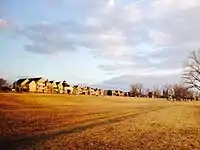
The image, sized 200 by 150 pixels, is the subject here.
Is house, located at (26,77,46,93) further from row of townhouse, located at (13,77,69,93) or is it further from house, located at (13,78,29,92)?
house, located at (13,78,29,92)

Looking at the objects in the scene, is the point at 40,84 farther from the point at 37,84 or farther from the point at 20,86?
the point at 20,86

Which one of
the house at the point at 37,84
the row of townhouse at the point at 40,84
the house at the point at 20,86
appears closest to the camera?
the house at the point at 20,86

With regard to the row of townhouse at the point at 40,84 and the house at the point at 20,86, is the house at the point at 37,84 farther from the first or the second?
the house at the point at 20,86

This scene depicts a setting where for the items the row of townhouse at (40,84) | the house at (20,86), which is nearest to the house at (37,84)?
the row of townhouse at (40,84)

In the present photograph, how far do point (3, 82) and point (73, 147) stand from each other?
158 metres

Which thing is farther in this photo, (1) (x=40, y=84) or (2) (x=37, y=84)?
(1) (x=40, y=84)

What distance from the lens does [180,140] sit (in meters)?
18.6

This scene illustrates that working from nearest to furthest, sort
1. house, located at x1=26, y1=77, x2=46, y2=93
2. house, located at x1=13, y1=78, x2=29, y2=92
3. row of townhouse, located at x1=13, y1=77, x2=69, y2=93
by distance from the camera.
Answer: house, located at x1=13, y1=78, x2=29, y2=92 < house, located at x1=26, y1=77, x2=46, y2=93 < row of townhouse, located at x1=13, y1=77, x2=69, y2=93

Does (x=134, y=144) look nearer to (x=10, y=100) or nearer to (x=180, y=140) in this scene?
(x=180, y=140)

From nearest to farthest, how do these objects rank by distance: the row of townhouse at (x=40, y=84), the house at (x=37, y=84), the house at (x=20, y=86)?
the house at (x=20, y=86), the house at (x=37, y=84), the row of townhouse at (x=40, y=84)

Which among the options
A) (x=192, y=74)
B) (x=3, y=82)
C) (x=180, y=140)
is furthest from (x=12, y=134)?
(x=3, y=82)

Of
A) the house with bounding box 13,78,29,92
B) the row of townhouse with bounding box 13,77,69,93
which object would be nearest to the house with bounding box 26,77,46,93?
the row of townhouse with bounding box 13,77,69,93

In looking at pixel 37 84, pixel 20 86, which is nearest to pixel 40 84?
pixel 37 84

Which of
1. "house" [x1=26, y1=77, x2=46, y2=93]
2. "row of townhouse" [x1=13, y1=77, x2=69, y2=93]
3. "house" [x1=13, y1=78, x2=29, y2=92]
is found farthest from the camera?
"row of townhouse" [x1=13, y1=77, x2=69, y2=93]
